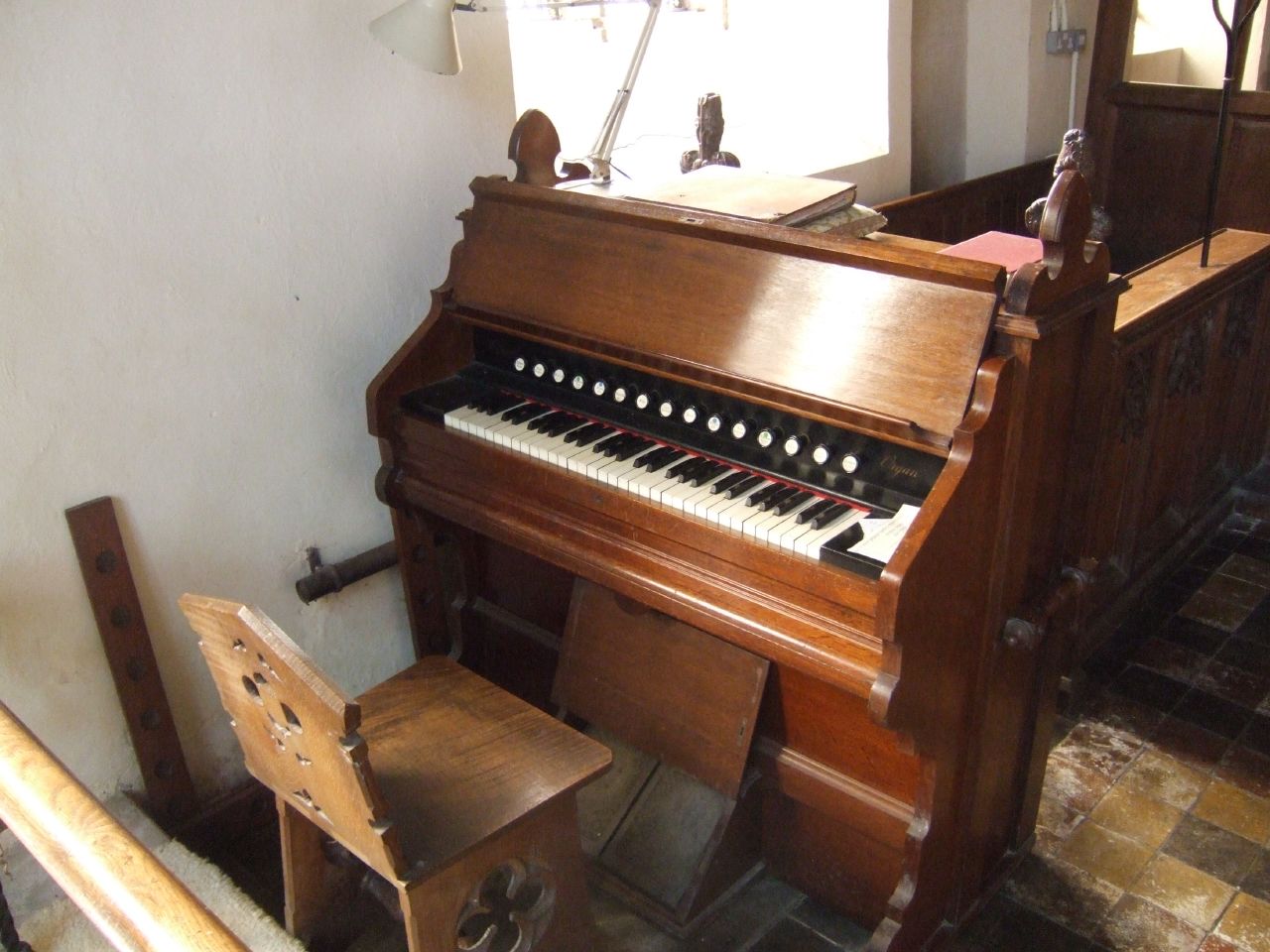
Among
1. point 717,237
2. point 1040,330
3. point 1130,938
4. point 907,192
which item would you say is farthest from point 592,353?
point 907,192

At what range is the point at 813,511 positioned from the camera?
5.74 feet

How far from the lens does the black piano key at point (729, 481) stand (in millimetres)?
1843

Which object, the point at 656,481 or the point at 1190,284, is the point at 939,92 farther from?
the point at 656,481

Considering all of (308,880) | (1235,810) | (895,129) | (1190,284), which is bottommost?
(1235,810)

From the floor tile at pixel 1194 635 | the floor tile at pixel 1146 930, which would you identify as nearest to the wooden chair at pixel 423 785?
the floor tile at pixel 1146 930

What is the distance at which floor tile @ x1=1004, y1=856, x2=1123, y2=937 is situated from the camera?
2.13 meters

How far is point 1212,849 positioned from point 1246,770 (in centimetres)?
29

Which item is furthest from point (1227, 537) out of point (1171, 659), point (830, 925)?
point (830, 925)

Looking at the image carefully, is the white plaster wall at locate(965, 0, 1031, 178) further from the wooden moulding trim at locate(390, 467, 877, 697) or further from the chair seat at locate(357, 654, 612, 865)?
the chair seat at locate(357, 654, 612, 865)

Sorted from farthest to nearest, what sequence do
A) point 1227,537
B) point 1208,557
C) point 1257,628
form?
point 1227,537
point 1208,557
point 1257,628

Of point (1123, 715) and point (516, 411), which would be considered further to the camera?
point (1123, 715)

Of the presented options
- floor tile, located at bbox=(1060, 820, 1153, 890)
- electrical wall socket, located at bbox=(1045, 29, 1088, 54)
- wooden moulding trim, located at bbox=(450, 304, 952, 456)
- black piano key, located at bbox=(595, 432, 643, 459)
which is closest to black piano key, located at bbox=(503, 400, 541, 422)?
wooden moulding trim, located at bbox=(450, 304, 952, 456)

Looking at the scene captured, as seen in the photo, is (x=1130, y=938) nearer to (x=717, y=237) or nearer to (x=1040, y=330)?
(x=1040, y=330)

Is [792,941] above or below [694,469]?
below
